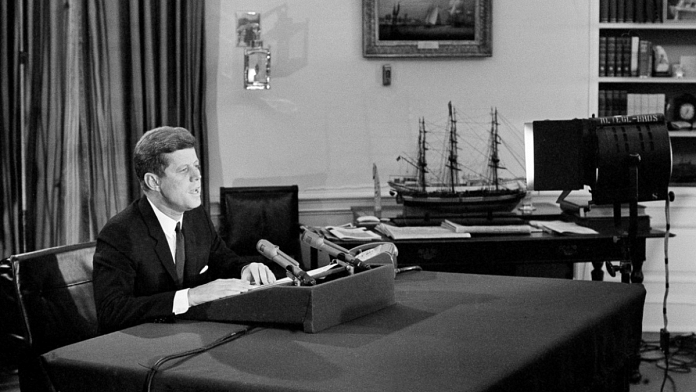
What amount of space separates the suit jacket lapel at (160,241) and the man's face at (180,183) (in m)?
0.07

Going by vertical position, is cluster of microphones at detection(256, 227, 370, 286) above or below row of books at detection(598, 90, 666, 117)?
below

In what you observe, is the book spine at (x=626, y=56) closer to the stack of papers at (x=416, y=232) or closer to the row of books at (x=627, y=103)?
the row of books at (x=627, y=103)

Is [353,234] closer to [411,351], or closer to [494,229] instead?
[494,229]

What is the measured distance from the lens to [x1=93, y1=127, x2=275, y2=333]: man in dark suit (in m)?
2.38

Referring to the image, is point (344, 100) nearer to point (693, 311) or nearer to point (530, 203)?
point (530, 203)

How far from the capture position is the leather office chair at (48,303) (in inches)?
89.4

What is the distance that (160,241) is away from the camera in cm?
253

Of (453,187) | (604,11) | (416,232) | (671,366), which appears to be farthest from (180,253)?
(604,11)

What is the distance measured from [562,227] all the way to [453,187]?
1007mm

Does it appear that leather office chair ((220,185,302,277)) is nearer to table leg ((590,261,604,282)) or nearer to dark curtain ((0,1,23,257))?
dark curtain ((0,1,23,257))

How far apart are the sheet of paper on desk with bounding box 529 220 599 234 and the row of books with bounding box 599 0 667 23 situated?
70.1 inches

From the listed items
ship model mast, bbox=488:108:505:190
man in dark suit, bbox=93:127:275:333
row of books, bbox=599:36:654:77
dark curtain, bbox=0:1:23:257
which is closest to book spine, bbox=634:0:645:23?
row of books, bbox=599:36:654:77

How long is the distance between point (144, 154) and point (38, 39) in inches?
87.5

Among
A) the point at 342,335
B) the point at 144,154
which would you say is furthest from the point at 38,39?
the point at 342,335
